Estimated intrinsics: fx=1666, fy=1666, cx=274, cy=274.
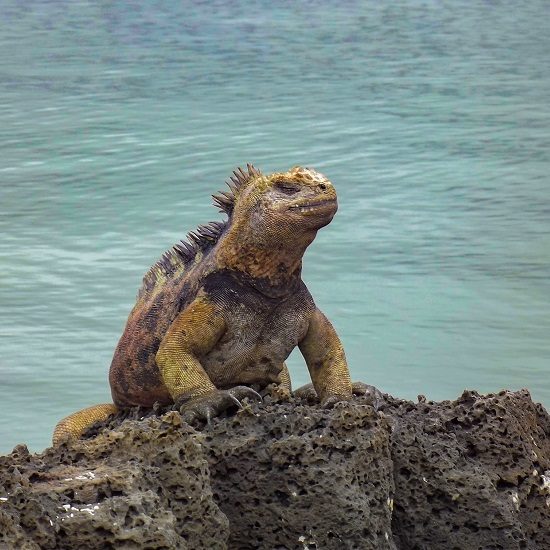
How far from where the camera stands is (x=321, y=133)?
20234 millimetres

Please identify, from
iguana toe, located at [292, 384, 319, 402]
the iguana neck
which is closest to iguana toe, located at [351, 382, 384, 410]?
iguana toe, located at [292, 384, 319, 402]

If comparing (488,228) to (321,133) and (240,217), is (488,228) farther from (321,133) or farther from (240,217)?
(240,217)

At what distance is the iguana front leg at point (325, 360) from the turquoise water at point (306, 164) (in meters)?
4.39

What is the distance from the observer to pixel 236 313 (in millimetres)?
5504

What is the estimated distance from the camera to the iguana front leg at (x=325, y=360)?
223 inches

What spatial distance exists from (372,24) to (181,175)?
13431mm

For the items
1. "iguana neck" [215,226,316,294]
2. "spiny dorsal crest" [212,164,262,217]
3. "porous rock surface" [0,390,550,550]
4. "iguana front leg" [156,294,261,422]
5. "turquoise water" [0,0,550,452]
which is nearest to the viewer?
"porous rock surface" [0,390,550,550]

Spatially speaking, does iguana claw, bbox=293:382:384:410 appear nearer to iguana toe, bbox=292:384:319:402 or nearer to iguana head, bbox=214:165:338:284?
iguana toe, bbox=292:384:319:402

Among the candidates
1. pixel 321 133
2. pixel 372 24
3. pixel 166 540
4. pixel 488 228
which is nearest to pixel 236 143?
pixel 321 133

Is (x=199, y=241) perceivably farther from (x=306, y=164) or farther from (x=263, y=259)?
(x=306, y=164)

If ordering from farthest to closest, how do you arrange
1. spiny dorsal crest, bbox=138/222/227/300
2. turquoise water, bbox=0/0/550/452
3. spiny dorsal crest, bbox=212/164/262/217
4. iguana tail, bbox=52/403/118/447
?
turquoise water, bbox=0/0/550/452 < iguana tail, bbox=52/403/118/447 < spiny dorsal crest, bbox=138/222/227/300 < spiny dorsal crest, bbox=212/164/262/217

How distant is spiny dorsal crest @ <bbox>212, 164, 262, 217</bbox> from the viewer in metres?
5.61

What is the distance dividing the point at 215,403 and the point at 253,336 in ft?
1.43

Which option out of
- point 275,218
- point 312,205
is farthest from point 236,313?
point 312,205
